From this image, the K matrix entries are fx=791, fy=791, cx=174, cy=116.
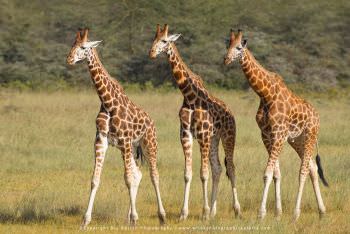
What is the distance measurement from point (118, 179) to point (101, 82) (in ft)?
15.9

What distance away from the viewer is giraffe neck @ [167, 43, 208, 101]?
11492mm

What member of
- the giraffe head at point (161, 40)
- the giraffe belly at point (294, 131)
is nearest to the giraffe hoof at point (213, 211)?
the giraffe belly at point (294, 131)

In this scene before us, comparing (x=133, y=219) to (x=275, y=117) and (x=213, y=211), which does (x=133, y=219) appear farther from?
(x=275, y=117)

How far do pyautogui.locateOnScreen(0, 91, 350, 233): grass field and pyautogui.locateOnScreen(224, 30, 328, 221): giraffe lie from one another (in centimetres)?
67

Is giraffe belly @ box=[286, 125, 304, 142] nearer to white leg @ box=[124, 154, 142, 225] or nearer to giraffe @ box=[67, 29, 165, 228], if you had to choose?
giraffe @ box=[67, 29, 165, 228]

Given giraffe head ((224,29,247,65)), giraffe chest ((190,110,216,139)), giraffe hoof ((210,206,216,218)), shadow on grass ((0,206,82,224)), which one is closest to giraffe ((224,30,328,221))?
giraffe head ((224,29,247,65))

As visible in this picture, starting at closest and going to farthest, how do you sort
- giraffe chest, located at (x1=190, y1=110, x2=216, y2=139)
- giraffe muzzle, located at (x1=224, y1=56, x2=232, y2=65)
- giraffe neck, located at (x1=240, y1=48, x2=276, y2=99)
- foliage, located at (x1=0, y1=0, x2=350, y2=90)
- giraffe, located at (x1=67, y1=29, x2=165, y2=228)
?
giraffe, located at (x1=67, y1=29, x2=165, y2=228) < giraffe muzzle, located at (x1=224, y1=56, x2=232, y2=65) < giraffe neck, located at (x1=240, y1=48, x2=276, y2=99) < giraffe chest, located at (x1=190, y1=110, x2=216, y2=139) < foliage, located at (x1=0, y1=0, x2=350, y2=90)

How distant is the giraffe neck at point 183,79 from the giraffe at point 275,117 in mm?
776

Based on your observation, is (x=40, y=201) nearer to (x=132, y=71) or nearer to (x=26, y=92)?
(x=26, y=92)

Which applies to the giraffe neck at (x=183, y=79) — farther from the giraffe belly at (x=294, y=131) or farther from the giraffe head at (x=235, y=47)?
the giraffe belly at (x=294, y=131)

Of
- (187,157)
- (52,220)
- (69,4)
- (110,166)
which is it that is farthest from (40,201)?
(69,4)

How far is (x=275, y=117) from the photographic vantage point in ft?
36.5

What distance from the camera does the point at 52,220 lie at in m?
11.4

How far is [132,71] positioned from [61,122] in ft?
67.0
